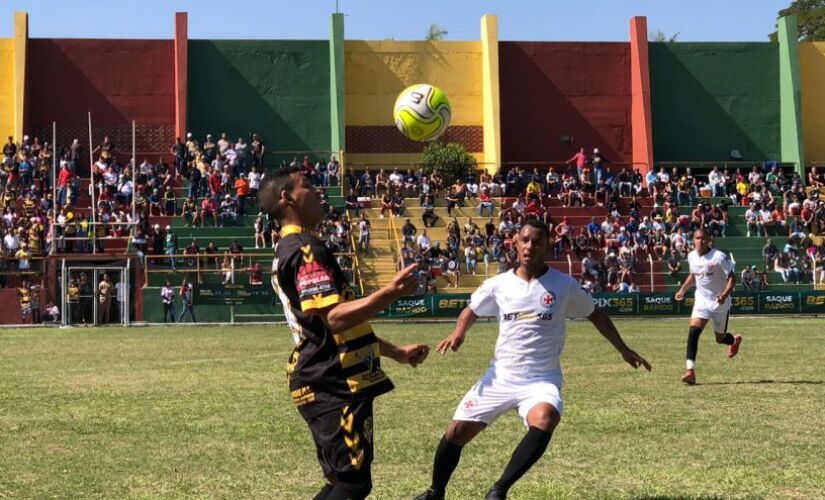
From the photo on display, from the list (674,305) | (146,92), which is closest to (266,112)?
(146,92)

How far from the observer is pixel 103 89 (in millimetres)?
49844

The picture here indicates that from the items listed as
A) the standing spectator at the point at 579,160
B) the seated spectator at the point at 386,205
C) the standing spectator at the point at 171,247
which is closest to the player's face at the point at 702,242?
the standing spectator at the point at 171,247

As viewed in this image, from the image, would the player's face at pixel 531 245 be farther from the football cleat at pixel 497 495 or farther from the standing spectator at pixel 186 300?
the standing spectator at pixel 186 300

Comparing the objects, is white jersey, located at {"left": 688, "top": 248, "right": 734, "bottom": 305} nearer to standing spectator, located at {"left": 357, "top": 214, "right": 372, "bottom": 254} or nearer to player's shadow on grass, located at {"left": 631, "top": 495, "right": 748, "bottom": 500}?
player's shadow on grass, located at {"left": 631, "top": 495, "right": 748, "bottom": 500}

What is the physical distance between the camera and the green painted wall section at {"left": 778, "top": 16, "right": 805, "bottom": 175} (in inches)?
2052

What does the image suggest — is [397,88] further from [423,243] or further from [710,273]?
[710,273]

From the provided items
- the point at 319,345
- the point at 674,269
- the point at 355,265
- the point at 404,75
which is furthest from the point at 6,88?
the point at 319,345

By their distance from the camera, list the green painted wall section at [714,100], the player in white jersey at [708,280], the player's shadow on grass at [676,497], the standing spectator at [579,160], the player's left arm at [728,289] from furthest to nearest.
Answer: the green painted wall section at [714,100], the standing spectator at [579,160], the player in white jersey at [708,280], the player's left arm at [728,289], the player's shadow on grass at [676,497]

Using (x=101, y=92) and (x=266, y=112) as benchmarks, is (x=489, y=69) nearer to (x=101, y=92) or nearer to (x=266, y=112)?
(x=266, y=112)

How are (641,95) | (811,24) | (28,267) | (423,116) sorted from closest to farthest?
(28,267) < (423,116) < (641,95) < (811,24)

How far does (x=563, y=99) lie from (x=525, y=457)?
46.3 meters

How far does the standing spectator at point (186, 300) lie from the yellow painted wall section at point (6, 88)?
1585cm

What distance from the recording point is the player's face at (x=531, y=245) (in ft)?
26.6

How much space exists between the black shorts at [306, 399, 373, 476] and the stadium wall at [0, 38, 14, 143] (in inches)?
1838
